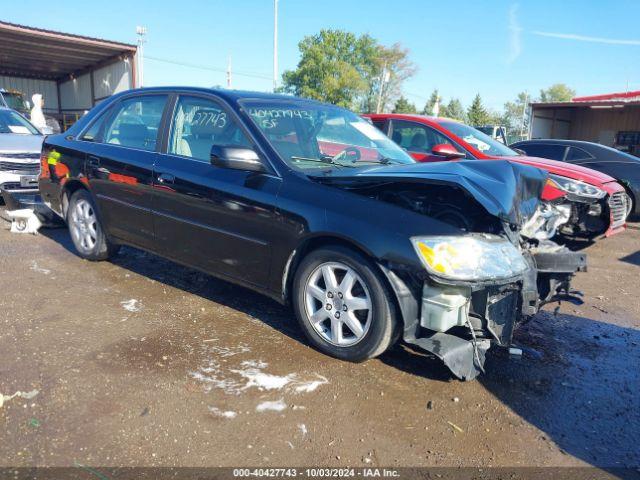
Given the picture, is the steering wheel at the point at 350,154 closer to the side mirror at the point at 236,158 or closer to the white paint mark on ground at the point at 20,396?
the side mirror at the point at 236,158

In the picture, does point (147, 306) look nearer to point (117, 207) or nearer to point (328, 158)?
point (117, 207)

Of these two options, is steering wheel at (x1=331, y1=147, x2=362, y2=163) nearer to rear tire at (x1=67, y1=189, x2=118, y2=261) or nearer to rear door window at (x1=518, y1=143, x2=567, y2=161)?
rear tire at (x1=67, y1=189, x2=118, y2=261)

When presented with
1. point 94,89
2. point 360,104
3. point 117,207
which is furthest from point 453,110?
point 117,207

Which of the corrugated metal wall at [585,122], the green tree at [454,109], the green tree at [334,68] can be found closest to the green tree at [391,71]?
the green tree at [334,68]

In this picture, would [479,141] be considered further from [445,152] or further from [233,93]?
[233,93]

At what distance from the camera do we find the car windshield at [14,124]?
8.61m

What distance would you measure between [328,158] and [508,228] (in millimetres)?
1371

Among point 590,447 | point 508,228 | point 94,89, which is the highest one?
point 94,89

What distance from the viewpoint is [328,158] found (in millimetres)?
3795

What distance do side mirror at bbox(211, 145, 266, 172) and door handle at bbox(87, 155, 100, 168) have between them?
5.84 feet

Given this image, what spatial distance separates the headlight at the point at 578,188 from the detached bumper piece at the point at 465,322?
3972 mm

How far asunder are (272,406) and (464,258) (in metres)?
1.32

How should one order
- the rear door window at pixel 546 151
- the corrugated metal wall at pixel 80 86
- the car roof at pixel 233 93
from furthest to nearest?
1. the corrugated metal wall at pixel 80 86
2. the rear door window at pixel 546 151
3. the car roof at pixel 233 93

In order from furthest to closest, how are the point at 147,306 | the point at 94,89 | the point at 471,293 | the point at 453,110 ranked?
the point at 453,110
the point at 94,89
the point at 147,306
the point at 471,293
